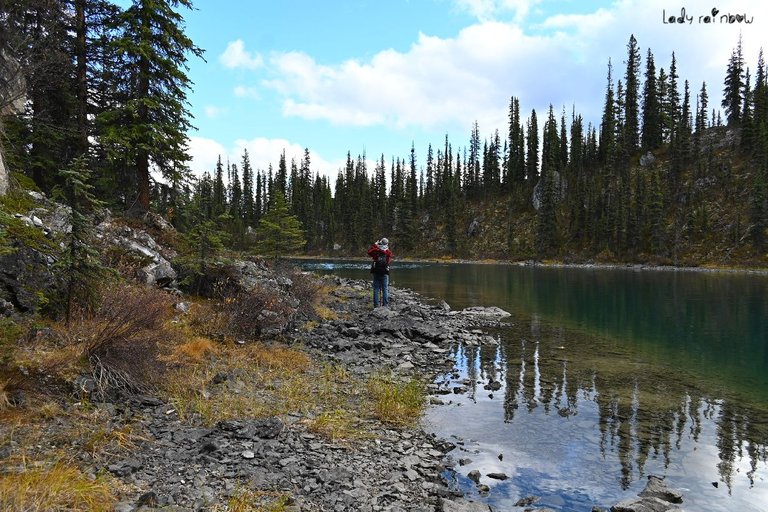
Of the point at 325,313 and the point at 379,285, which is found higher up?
the point at 379,285

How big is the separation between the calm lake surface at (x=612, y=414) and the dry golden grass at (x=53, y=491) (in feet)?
15.0

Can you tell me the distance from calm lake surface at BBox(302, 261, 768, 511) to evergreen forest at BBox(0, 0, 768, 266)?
8945 mm

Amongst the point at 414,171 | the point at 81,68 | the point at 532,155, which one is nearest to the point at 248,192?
the point at 414,171

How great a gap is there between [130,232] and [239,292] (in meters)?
4.44

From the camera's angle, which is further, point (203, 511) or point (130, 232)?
point (130, 232)

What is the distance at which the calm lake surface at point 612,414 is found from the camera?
6.75m

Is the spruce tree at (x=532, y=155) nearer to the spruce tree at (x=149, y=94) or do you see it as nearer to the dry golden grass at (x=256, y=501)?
the spruce tree at (x=149, y=94)

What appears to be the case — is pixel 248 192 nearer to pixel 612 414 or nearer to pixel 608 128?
pixel 608 128

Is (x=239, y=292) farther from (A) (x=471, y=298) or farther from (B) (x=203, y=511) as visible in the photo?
(A) (x=471, y=298)

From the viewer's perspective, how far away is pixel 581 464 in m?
7.35

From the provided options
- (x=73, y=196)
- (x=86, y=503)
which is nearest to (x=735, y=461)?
(x=86, y=503)

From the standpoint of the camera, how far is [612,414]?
965 centimetres

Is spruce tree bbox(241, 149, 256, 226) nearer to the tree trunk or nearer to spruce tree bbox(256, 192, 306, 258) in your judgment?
spruce tree bbox(256, 192, 306, 258)

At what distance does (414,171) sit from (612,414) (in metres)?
120
